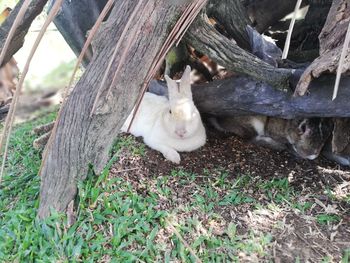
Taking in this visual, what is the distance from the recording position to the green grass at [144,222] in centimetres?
242

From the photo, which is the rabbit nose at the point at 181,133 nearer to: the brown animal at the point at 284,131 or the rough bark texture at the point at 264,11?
the brown animal at the point at 284,131

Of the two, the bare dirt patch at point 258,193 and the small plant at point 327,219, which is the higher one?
the bare dirt patch at point 258,193

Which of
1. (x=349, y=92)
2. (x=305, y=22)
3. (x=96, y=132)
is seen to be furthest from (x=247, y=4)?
(x=96, y=132)

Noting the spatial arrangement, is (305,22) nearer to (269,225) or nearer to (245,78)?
(245,78)

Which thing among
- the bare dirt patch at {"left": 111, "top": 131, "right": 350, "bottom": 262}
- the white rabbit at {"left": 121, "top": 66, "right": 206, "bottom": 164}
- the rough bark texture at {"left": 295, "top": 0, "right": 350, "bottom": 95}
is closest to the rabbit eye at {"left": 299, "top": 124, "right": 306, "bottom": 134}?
the bare dirt patch at {"left": 111, "top": 131, "right": 350, "bottom": 262}

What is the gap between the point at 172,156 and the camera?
10.4 feet

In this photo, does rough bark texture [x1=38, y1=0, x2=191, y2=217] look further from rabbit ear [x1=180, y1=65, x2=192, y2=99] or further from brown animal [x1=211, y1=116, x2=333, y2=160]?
brown animal [x1=211, y1=116, x2=333, y2=160]

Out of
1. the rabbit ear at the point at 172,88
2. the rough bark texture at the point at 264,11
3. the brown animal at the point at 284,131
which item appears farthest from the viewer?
the rough bark texture at the point at 264,11

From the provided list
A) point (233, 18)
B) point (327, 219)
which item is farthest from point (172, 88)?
point (327, 219)

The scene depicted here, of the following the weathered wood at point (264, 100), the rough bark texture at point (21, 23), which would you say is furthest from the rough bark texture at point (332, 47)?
the rough bark texture at point (21, 23)

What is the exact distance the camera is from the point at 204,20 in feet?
8.57

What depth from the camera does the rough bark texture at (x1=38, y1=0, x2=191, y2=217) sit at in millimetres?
2264

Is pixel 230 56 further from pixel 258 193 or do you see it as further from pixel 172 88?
pixel 258 193

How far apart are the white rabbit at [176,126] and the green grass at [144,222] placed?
1.02 feet
